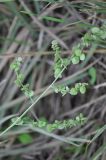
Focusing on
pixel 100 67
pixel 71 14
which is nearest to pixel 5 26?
pixel 71 14

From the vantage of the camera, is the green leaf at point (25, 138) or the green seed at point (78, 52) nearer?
the green seed at point (78, 52)

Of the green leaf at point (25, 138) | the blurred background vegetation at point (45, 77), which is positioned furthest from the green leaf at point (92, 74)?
the green leaf at point (25, 138)

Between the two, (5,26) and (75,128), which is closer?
(75,128)

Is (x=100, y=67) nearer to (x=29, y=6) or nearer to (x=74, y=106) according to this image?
(x=74, y=106)

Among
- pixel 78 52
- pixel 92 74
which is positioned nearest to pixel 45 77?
pixel 92 74

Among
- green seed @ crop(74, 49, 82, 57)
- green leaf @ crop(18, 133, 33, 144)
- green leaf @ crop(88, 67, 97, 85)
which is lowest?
green leaf @ crop(18, 133, 33, 144)

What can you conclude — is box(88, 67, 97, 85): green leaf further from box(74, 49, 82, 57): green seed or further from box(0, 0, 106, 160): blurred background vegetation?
box(74, 49, 82, 57): green seed

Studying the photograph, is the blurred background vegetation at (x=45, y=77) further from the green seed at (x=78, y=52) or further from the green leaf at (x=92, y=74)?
the green seed at (x=78, y=52)

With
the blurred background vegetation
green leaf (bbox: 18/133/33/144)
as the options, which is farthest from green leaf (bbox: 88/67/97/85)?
green leaf (bbox: 18/133/33/144)

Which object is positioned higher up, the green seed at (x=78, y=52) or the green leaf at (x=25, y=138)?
the green seed at (x=78, y=52)
